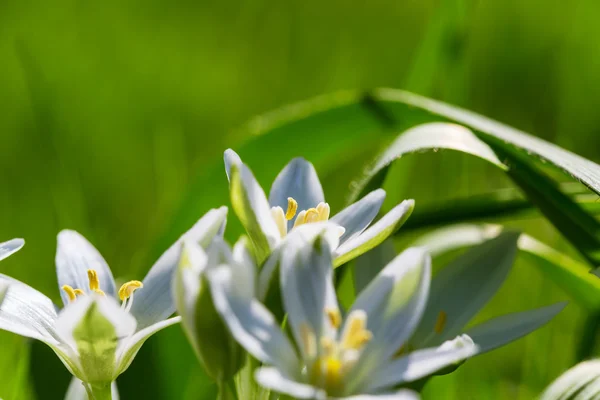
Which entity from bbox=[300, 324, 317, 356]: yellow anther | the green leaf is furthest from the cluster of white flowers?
the green leaf

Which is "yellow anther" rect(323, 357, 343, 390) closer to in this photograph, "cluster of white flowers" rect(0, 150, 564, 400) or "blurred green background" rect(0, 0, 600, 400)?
"cluster of white flowers" rect(0, 150, 564, 400)

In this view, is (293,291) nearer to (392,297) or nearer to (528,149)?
(392,297)

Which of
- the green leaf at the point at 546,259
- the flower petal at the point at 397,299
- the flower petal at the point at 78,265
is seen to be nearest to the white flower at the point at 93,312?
the flower petal at the point at 78,265

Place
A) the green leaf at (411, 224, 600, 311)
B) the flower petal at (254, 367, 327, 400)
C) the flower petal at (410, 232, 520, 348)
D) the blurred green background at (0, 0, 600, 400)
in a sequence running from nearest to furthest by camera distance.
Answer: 1. the flower petal at (254, 367, 327, 400)
2. the flower petal at (410, 232, 520, 348)
3. the green leaf at (411, 224, 600, 311)
4. the blurred green background at (0, 0, 600, 400)


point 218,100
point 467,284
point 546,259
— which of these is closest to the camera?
point 467,284

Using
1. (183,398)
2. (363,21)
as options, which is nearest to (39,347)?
(183,398)

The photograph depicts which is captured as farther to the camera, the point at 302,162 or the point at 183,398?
the point at 183,398

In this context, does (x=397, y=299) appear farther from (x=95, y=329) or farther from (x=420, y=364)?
(x=95, y=329)

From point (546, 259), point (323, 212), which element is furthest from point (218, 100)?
point (323, 212)
